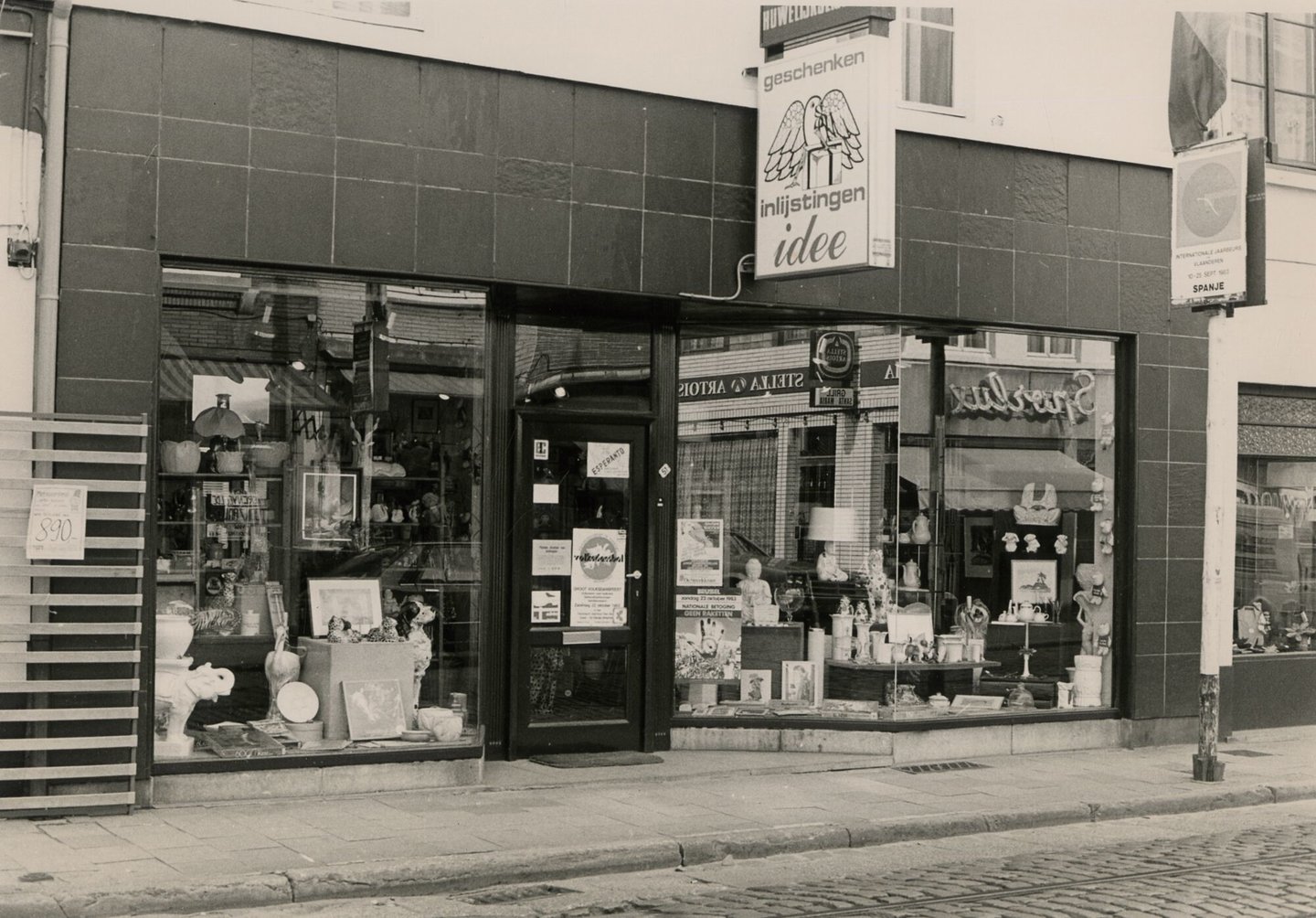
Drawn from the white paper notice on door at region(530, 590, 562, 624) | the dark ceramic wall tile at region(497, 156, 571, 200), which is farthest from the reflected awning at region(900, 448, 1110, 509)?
the dark ceramic wall tile at region(497, 156, 571, 200)

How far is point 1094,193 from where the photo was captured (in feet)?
42.1

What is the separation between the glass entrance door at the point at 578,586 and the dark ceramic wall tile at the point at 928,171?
9.81 ft

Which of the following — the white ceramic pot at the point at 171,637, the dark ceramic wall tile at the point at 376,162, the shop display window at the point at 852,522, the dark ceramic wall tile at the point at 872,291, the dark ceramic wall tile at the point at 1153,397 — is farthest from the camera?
the dark ceramic wall tile at the point at 1153,397

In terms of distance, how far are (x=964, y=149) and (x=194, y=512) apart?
6757 millimetres

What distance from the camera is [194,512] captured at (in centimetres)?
988

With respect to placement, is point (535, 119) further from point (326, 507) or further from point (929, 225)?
point (929, 225)

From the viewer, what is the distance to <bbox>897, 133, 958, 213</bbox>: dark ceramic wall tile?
11961 mm

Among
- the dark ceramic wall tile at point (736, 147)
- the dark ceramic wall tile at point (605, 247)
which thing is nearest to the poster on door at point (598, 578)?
the dark ceramic wall tile at point (605, 247)

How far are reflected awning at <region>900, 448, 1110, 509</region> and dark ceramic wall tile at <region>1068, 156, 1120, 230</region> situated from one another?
2025mm

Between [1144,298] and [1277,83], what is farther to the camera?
[1277,83]

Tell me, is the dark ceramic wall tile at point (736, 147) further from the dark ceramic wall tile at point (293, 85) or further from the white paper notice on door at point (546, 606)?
the white paper notice on door at point (546, 606)

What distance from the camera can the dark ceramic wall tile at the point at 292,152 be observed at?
963 cm

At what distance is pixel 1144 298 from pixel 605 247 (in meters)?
5.19

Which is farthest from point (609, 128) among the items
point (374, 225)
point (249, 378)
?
point (249, 378)
